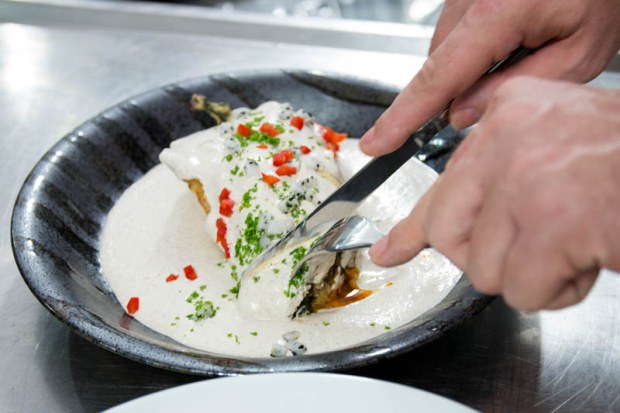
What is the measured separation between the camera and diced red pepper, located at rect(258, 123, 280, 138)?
151 cm

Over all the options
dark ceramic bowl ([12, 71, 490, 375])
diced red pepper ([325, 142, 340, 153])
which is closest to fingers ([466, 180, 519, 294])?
dark ceramic bowl ([12, 71, 490, 375])

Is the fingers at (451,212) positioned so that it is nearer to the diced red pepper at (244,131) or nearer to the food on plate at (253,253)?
the food on plate at (253,253)

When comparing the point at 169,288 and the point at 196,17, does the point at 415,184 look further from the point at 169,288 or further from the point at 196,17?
the point at 196,17

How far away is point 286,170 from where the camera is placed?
1.42m

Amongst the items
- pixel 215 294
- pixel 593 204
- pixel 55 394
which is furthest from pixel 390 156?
pixel 55 394

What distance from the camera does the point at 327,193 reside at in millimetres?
1419

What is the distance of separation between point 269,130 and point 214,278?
0.34m

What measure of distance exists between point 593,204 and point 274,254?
72 cm

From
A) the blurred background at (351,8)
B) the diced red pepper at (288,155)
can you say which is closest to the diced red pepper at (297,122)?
the diced red pepper at (288,155)

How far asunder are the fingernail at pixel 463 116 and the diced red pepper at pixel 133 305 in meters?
0.64

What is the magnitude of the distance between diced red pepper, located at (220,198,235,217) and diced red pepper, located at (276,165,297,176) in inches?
4.3

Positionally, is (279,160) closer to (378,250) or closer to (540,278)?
(378,250)

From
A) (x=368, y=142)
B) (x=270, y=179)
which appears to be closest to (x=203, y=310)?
(x=270, y=179)

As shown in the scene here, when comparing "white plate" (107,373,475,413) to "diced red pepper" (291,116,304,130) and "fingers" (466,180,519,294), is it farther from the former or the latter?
"diced red pepper" (291,116,304,130)
